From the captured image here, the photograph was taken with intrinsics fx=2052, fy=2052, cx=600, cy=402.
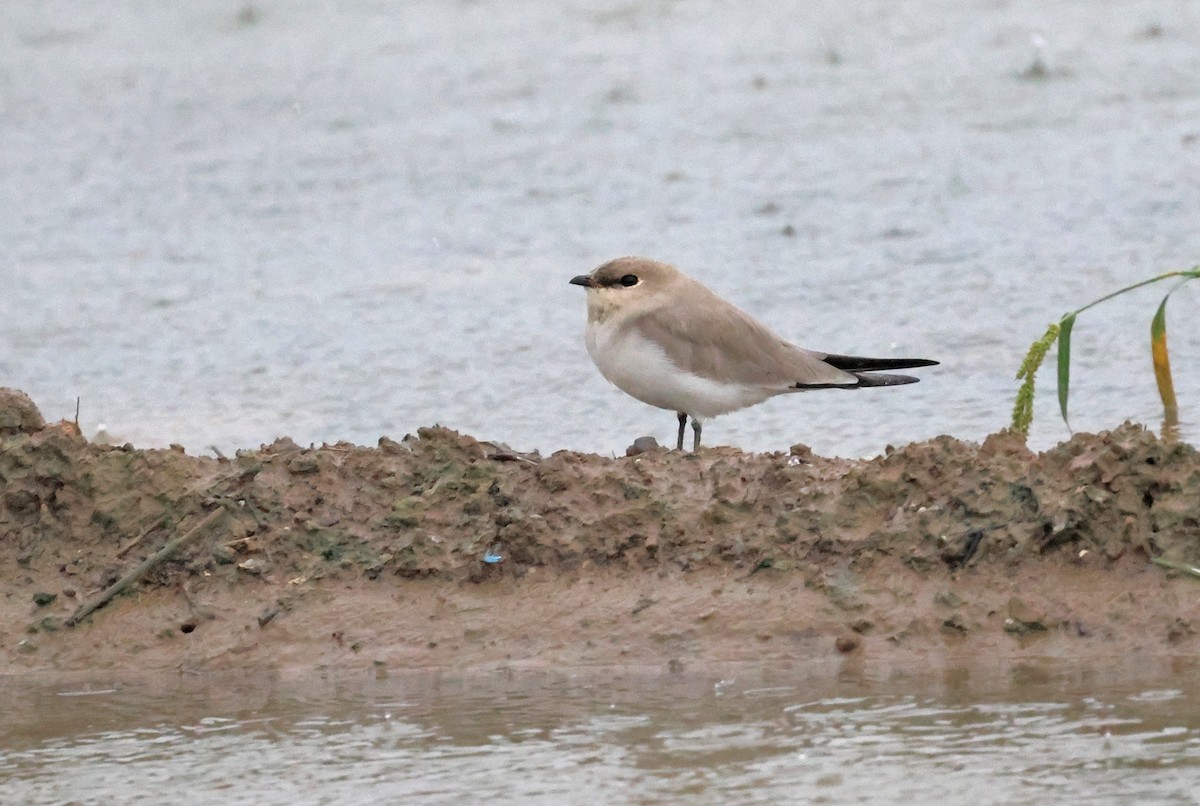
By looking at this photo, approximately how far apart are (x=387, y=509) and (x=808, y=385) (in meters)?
Result: 1.68

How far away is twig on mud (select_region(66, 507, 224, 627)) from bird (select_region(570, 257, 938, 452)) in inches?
59.7

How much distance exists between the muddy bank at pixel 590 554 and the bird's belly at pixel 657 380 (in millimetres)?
695

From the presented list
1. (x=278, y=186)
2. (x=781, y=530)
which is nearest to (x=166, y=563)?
(x=781, y=530)

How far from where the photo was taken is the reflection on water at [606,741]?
4.11 m

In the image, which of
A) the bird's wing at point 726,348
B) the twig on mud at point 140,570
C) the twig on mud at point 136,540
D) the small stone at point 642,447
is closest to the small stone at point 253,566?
the twig on mud at point 140,570

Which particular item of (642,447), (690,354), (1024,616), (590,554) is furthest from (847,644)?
(690,354)

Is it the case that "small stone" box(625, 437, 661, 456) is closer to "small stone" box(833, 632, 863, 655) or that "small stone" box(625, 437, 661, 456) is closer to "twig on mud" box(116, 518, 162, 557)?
"small stone" box(833, 632, 863, 655)

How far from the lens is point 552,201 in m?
10.1

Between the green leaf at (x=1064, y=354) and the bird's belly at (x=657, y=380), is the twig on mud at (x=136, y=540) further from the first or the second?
the green leaf at (x=1064, y=354)

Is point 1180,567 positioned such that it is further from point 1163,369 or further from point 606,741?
point 1163,369

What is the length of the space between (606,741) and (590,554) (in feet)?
2.96

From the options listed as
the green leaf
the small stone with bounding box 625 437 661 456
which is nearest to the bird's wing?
the small stone with bounding box 625 437 661 456

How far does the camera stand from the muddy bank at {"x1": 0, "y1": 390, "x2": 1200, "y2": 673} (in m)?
5.00

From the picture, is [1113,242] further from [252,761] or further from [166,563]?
[252,761]
